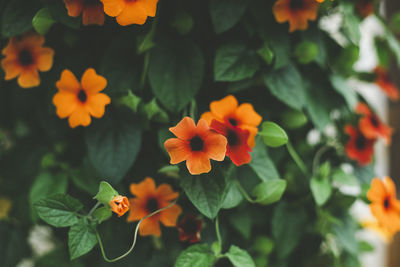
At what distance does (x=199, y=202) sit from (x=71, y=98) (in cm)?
27

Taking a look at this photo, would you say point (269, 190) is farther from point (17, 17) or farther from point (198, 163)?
point (17, 17)

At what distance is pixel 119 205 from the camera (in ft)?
1.43

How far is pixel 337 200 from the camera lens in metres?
0.69

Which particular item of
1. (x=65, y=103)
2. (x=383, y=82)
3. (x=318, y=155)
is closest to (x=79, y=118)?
(x=65, y=103)

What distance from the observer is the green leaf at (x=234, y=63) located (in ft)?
1.91

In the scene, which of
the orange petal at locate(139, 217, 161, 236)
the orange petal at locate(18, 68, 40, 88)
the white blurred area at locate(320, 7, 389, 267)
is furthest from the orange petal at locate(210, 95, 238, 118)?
the white blurred area at locate(320, 7, 389, 267)

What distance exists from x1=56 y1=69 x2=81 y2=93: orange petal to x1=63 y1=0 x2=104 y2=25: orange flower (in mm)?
85

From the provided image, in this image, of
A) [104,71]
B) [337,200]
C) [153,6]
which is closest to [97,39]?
[104,71]

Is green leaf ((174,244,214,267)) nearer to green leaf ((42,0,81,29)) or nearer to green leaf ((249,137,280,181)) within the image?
green leaf ((249,137,280,181))

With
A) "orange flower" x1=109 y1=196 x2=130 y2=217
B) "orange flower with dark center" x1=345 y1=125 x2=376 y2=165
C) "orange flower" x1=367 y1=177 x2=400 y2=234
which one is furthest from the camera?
"orange flower with dark center" x1=345 y1=125 x2=376 y2=165

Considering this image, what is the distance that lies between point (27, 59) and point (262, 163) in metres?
0.45

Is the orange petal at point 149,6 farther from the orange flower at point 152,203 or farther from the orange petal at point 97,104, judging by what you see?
the orange flower at point 152,203

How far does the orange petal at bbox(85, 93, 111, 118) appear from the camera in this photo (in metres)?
0.53

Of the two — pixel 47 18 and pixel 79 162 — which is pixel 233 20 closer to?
pixel 47 18
